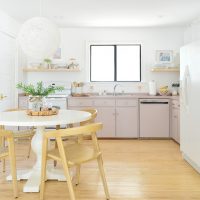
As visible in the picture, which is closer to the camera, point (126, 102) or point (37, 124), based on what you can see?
point (37, 124)

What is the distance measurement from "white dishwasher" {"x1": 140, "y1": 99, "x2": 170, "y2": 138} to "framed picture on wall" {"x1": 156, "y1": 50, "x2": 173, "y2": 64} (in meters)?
0.94

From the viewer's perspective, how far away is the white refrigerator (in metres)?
3.66

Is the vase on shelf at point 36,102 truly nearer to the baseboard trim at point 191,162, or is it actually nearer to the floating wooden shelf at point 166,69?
the baseboard trim at point 191,162

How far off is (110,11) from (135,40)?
1568 mm

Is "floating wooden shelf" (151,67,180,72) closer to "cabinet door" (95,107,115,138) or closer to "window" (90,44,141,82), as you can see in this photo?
"window" (90,44,141,82)

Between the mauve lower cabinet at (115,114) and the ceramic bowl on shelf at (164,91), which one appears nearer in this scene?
the mauve lower cabinet at (115,114)

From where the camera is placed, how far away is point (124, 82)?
6.65m

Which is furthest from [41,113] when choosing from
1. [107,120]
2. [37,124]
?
[107,120]

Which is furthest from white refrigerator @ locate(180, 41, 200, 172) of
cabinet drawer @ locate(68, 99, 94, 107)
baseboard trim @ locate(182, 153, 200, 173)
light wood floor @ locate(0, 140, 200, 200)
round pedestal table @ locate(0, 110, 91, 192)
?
cabinet drawer @ locate(68, 99, 94, 107)

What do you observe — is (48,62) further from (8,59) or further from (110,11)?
(110,11)

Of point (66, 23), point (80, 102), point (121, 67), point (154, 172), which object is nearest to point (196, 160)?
point (154, 172)

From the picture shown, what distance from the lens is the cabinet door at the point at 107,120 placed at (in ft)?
19.9

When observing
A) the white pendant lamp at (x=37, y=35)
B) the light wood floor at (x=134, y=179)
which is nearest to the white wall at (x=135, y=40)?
the light wood floor at (x=134, y=179)

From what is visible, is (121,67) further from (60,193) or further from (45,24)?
(60,193)
